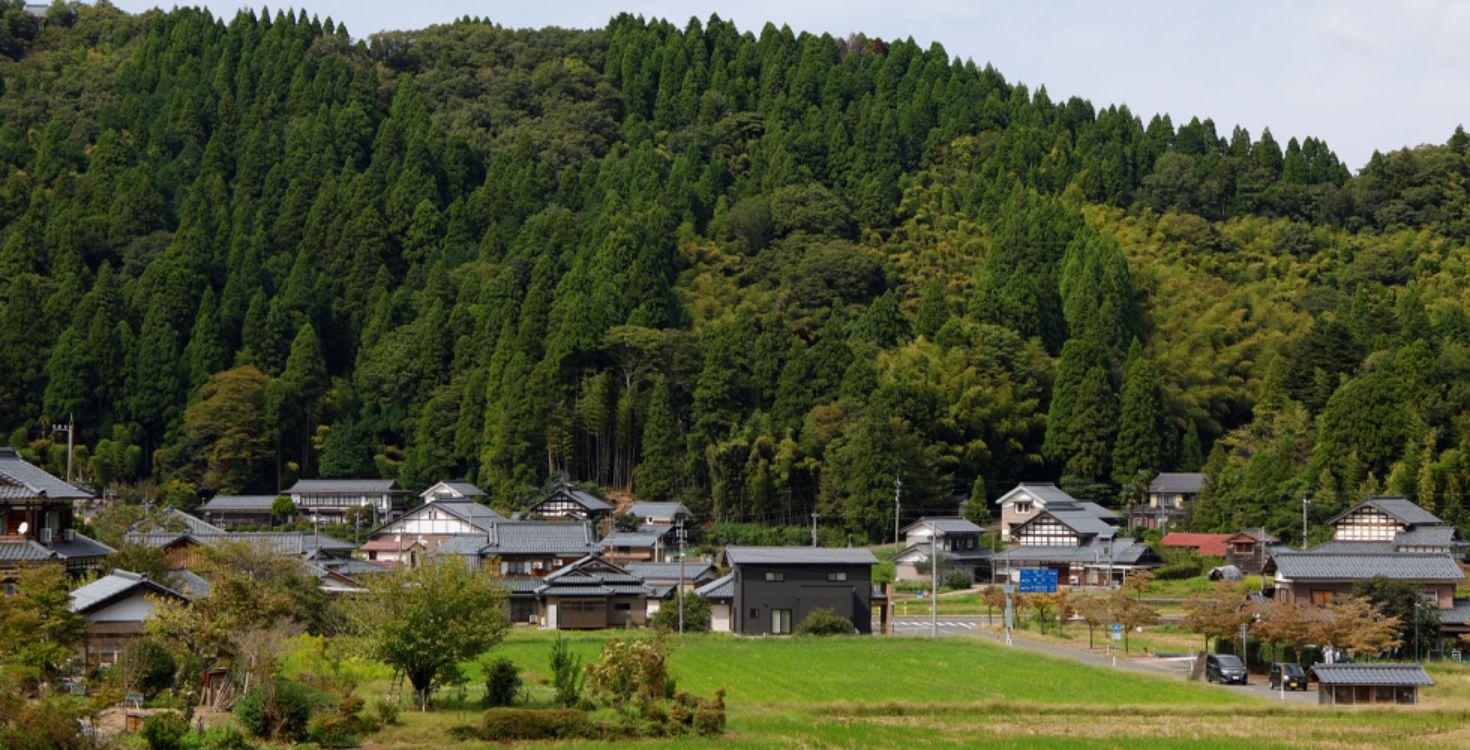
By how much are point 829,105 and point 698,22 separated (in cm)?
1860

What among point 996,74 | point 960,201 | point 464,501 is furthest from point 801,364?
point 996,74

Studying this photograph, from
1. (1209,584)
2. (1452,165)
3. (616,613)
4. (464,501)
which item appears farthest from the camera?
(1452,165)

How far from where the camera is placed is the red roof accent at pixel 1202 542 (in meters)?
58.2

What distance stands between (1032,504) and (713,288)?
82.1 feet

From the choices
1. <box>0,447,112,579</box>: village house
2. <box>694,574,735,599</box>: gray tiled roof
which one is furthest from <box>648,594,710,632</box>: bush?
<box>0,447,112,579</box>: village house

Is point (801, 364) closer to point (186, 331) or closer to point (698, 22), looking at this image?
point (186, 331)

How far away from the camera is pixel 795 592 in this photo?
1786 inches

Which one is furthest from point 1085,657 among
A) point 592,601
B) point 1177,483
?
point 1177,483

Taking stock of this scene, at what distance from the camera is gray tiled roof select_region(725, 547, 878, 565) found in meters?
45.0

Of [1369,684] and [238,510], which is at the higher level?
[238,510]

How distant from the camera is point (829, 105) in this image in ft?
370

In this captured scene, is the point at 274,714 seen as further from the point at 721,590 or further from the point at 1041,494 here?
the point at 1041,494

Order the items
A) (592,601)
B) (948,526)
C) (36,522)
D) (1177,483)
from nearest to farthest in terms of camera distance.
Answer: (36,522) < (592,601) < (948,526) < (1177,483)

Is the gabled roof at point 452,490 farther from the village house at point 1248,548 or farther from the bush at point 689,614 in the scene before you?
the village house at point 1248,548
